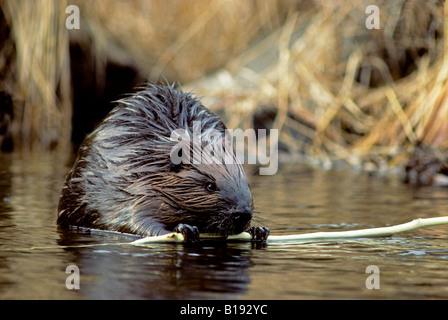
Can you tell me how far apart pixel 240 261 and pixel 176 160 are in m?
0.99

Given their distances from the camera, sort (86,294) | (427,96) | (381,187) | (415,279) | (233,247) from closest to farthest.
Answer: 1. (86,294)
2. (415,279)
3. (233,247)
4. (381,187)
5. (427,96)

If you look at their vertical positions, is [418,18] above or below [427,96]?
above

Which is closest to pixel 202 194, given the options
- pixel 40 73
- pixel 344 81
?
pixel 344 81

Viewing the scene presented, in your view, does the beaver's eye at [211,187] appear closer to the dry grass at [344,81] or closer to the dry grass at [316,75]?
the dry grass at [316,75]

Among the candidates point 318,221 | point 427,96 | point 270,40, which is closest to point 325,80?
point 270,40

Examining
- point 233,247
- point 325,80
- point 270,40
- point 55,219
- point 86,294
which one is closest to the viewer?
point 86,294

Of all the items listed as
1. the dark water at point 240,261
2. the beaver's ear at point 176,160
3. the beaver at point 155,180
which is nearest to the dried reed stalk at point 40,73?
the dark water at point 240,261

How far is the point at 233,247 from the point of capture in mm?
4312

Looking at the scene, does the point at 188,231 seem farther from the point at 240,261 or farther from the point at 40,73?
the point at 40,73

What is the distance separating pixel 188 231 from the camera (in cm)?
432

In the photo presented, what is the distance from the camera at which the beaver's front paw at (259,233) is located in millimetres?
4480

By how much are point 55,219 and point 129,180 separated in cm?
80

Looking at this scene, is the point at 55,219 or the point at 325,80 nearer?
the point at 55,219

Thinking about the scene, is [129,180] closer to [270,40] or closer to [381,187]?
[381,187]
